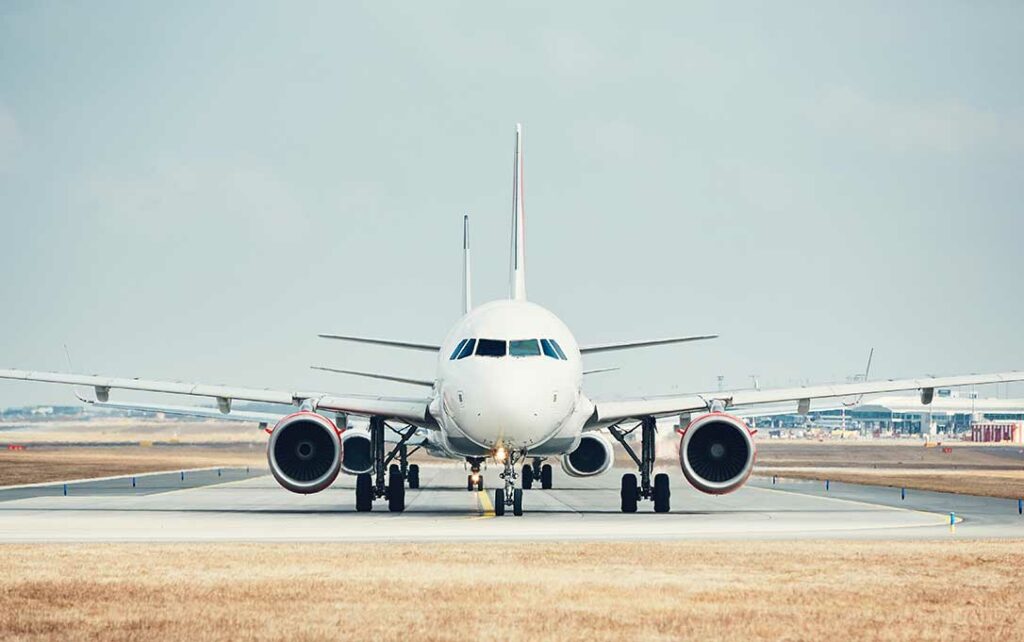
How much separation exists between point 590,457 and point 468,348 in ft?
59.3

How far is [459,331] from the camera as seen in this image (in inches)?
1245

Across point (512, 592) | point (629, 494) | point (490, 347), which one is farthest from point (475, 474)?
point (512, 592)

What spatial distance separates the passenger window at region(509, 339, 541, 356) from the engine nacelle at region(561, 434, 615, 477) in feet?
57.4

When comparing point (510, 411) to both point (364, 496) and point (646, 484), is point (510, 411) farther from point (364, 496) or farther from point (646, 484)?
point (646, 484)

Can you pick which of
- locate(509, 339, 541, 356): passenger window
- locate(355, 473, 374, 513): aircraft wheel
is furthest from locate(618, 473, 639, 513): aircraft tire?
locate(509, 339, 541, 356): passenger window

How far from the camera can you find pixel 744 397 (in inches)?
1390

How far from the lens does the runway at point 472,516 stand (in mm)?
26922

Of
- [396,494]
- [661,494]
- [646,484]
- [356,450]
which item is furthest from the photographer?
[356,450]

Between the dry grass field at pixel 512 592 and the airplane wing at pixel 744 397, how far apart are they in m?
10.3

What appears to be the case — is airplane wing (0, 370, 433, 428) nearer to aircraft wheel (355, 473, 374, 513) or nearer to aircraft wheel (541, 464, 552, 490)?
aircraft wheel (355, 473, 374, 513)

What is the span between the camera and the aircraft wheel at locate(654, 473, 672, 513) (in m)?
34.8

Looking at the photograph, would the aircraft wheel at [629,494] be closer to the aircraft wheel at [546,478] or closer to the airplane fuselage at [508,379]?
the airplane fuselage at [508,379]


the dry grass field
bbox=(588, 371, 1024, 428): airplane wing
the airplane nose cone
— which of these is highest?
bbox=(588, 371, 1024, 428): airplane wing

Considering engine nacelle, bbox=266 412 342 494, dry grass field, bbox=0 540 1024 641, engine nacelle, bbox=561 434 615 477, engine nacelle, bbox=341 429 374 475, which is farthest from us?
engine nacelle, bbox=341 429 374 475
